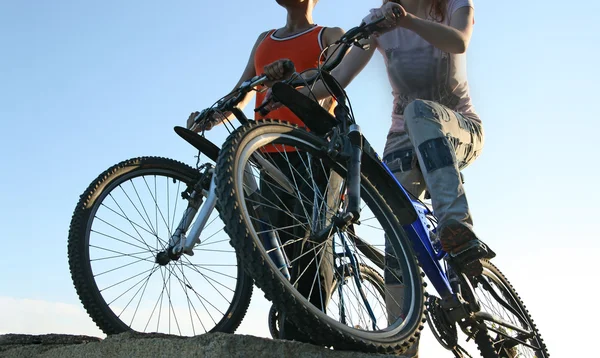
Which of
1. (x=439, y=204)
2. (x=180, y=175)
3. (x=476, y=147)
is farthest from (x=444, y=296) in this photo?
(x=180, y=175)

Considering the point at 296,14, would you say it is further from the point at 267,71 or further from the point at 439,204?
the point at 439,204

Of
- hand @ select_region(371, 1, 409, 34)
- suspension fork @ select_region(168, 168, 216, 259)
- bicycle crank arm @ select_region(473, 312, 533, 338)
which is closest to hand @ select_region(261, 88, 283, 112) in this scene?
suspension fork @ select_region(168, 168, 216, 259)

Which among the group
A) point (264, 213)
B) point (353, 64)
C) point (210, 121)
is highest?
point (353, 64)

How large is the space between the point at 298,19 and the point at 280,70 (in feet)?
3.26

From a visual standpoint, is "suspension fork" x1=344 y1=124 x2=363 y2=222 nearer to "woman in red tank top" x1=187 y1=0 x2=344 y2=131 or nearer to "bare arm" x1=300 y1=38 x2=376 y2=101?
"woman in red tank top" x1=187 y1=0 x2=344 y2=131

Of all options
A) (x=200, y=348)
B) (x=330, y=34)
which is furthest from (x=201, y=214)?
(x=330, y=34)

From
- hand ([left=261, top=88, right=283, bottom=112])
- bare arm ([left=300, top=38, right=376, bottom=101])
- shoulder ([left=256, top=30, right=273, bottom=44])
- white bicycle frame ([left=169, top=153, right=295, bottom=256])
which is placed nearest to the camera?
white bicycle frame ([left=169, top=153, right=295, bottom=256])

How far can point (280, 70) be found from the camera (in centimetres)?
319

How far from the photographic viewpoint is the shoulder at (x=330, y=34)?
3885 mm

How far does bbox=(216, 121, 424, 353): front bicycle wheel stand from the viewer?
2355mm

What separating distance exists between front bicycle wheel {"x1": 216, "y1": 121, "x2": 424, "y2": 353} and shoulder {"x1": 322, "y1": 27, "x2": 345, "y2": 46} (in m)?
0.78

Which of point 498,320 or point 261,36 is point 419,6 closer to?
point 261,36

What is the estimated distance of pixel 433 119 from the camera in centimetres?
346

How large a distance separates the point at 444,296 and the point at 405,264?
69 centimetres
